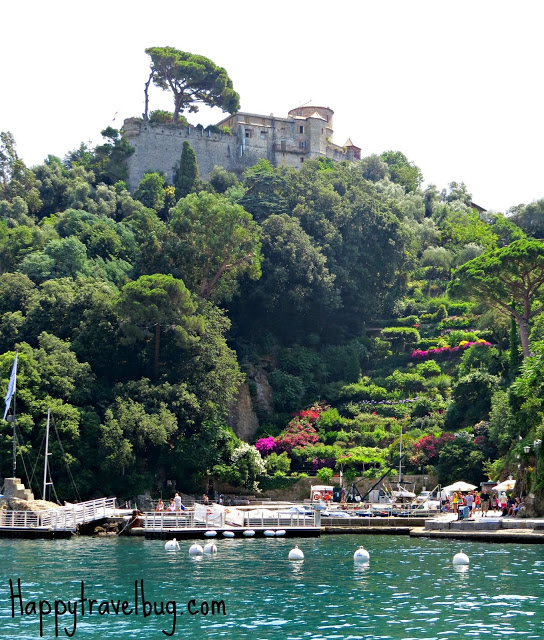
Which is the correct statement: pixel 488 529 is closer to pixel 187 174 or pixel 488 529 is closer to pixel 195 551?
pixel 195 551

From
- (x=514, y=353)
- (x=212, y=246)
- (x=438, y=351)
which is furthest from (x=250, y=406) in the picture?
(x=514, y=353)

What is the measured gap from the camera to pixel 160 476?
179 feet

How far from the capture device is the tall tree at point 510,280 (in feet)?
179

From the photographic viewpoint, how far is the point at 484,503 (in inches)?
1754

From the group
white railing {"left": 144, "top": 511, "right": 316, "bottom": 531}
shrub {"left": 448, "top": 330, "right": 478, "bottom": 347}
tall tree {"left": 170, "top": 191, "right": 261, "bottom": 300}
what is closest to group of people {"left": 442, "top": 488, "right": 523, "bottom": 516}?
white railing {"left": 144, "top": 511, "right": 316, "bottom": 531}

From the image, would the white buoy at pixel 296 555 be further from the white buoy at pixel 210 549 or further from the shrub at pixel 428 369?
the shrub at pixel 428 369

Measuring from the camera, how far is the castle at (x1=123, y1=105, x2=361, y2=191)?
286 feet

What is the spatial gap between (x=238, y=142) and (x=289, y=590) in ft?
224

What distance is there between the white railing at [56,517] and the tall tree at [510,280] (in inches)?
915

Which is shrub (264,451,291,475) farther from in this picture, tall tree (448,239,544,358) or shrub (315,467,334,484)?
tall tree (448,239,544,358)

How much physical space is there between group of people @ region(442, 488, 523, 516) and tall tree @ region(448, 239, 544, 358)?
410 inches

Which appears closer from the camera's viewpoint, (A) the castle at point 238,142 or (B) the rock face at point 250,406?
(B) the rock face at point 250,406

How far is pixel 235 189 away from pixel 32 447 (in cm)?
3173

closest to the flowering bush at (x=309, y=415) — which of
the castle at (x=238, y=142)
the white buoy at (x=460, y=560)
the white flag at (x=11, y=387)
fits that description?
the white flag at (x=11, y=387)
